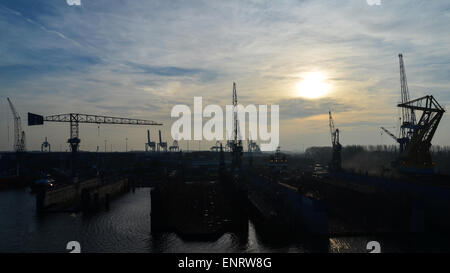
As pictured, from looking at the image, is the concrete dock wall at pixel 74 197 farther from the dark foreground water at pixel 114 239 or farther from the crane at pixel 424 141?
the crane at pixel 424 141

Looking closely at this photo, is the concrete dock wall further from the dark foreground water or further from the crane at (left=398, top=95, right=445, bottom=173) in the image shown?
the crane at (left=398, top=95, right=445, bottom=173)

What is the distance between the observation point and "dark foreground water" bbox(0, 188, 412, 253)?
20.0m


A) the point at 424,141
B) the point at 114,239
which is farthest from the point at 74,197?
the point at 424,141

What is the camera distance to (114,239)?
2217cm

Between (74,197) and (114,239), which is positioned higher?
(114,239)

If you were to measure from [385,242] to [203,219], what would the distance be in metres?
14.4

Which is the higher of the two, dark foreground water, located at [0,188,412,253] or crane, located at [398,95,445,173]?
crane, located at [398,95,445,173]

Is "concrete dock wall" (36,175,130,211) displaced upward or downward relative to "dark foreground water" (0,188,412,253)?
upward

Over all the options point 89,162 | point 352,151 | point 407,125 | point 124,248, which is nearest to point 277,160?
point 407,125

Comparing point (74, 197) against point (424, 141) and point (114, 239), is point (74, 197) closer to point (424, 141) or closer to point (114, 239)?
point (114, 239)

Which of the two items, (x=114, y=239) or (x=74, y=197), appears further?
(x=74, y=197)

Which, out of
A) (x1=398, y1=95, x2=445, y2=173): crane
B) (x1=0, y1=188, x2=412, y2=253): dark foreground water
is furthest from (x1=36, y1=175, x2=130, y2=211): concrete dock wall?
(x1=398, y1=95, x2=445, y2=173): crane

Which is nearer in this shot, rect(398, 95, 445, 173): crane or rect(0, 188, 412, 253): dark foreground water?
rect(0, 188, 412, 253): dark foreground water
